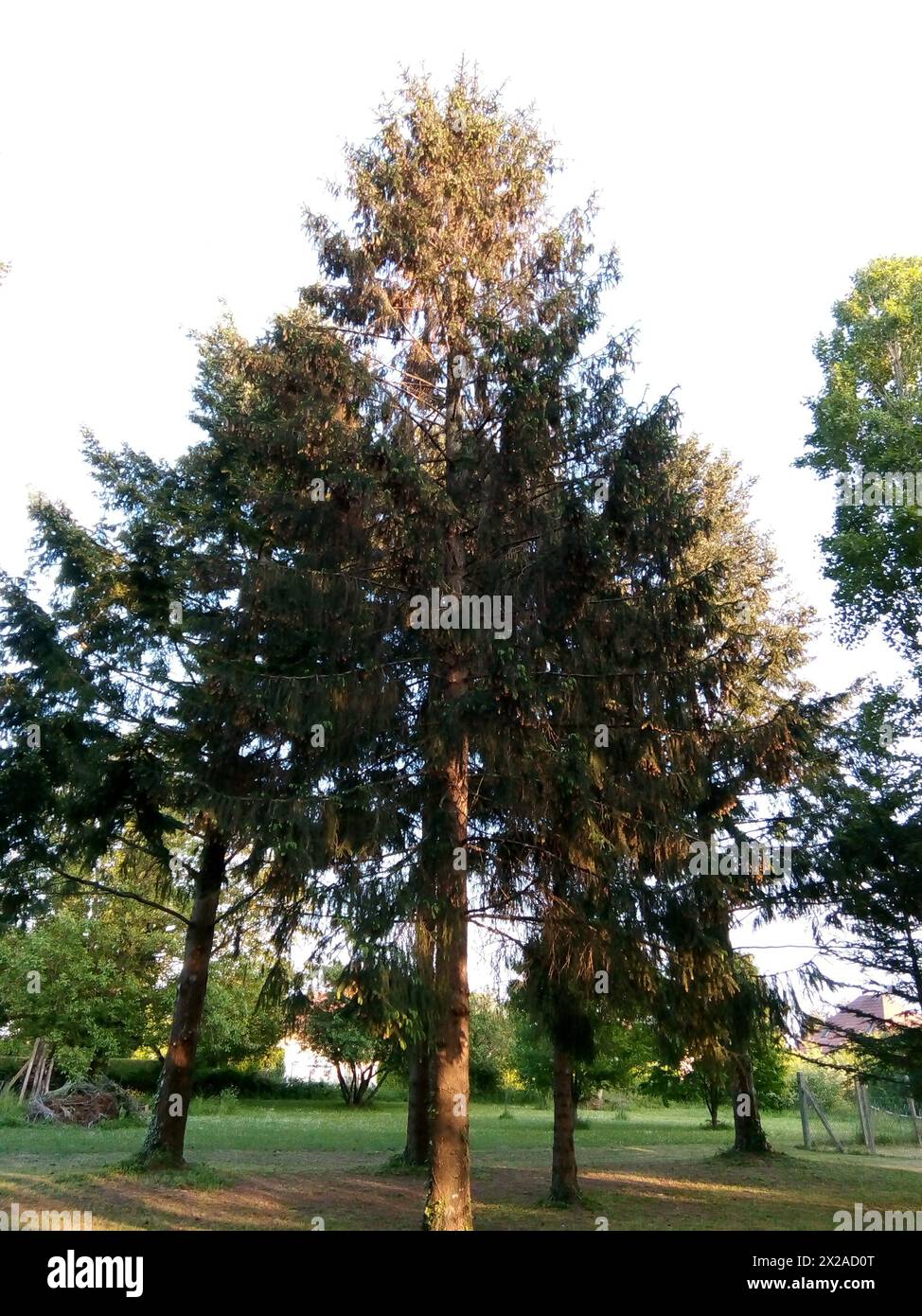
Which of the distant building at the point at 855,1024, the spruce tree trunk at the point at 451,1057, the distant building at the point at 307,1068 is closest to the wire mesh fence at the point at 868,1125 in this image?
the distant building at the point at 855,1024

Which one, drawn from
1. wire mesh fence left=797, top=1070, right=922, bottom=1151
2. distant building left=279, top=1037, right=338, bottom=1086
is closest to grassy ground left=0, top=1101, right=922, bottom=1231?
wire mesh fence left=797, top=1070, right=922, bottom=1151

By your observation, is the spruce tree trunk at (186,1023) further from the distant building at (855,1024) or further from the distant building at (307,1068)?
the distant building at (307,1068)

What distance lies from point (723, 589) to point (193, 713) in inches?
301

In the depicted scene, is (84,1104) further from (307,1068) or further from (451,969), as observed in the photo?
(451,969)

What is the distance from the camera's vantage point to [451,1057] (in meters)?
9.48

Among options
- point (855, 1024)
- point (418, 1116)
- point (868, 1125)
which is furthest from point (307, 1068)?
point (855, 1024)

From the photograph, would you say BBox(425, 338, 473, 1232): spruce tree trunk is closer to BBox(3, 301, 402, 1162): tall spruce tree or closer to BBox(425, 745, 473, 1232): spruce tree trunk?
BBox(425, 745, 473, 1232): spruce tree trunk

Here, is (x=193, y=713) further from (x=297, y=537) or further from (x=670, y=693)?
(x=670, y=693)

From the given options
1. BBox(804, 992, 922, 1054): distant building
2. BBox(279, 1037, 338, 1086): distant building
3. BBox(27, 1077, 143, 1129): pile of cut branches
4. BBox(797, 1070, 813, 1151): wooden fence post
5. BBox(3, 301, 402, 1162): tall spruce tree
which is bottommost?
BBox(279, 1037, 338, 1086): distant building

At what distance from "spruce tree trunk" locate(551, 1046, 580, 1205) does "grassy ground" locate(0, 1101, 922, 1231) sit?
34 centimetres

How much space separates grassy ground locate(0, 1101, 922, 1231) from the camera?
10961 millimetres

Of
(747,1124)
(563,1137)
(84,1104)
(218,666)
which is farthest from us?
(84,1104)

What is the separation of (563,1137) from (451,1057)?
4278mm
